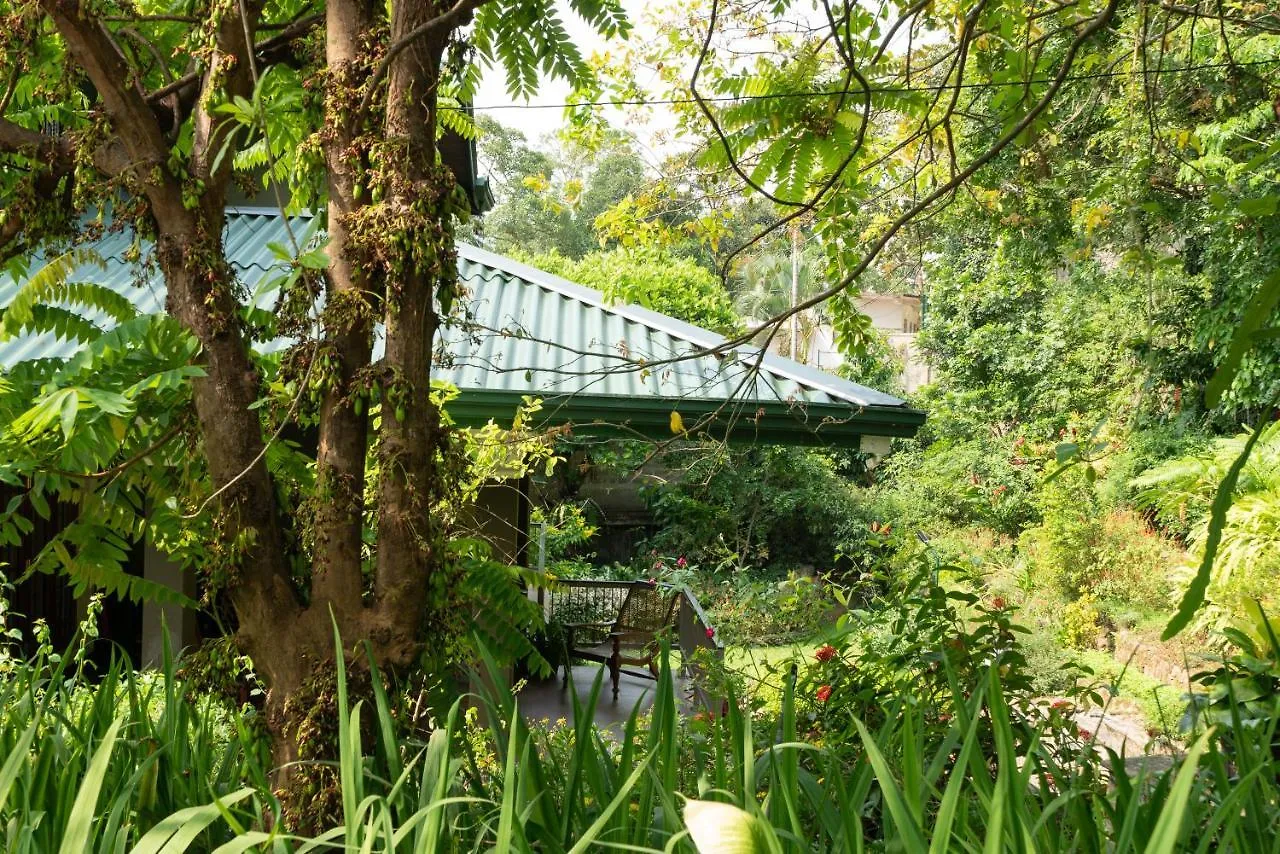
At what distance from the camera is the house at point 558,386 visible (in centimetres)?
588

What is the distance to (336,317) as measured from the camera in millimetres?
2049

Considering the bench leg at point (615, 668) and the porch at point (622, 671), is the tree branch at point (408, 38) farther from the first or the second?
the bench leg at point (615, 668)

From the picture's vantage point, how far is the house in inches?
231

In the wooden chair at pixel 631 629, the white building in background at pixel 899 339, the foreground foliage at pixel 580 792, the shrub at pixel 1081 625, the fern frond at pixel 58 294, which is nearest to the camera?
the foreground foliage at pixel 580 792

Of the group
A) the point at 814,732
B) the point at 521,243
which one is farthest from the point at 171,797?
the point at 521,243

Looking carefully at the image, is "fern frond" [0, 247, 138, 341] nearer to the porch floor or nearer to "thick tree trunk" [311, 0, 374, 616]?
"thick tree trunk" [311, 0, 374, 616]

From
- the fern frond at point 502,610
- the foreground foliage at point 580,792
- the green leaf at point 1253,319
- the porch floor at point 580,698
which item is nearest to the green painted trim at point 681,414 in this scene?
the porch floor at point 580,698

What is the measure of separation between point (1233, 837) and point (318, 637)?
5.14 feet

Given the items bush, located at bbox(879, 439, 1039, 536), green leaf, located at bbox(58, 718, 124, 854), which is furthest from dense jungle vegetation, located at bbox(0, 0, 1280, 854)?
bush, located at bbox(879, 439, 1039, 536)

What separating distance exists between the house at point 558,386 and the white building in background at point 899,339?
11638mm

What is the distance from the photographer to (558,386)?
5.96 metres

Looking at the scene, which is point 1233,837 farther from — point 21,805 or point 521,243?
point 521,243

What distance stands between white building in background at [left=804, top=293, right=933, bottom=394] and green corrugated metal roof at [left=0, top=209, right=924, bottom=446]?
11.6 metres

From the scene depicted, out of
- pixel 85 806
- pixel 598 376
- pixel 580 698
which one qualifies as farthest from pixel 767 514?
pixel 85 806
